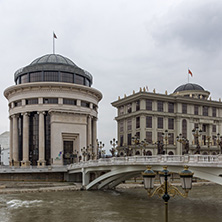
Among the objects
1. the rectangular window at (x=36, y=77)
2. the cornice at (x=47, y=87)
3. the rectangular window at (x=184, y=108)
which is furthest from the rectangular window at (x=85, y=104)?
the rectangular window at (x=184, y=108)

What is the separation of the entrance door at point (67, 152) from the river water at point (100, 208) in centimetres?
3125

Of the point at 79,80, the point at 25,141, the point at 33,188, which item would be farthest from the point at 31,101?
the point at 33,188

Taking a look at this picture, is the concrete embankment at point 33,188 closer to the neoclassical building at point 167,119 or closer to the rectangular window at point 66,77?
the neoclassical building at point 167,119

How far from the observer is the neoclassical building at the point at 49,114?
82.9 meters

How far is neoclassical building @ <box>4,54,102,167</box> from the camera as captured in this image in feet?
272

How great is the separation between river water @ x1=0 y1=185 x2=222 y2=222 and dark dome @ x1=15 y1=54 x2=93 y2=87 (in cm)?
3873

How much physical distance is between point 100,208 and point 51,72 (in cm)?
5070

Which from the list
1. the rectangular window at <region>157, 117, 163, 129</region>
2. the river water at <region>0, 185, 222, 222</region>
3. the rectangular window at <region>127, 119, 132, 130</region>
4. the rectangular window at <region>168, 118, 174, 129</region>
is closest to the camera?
the river water at <region>0, 185, 222, 222</region>

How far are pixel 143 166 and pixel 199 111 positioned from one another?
55.2m

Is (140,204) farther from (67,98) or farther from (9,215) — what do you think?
(67,98)

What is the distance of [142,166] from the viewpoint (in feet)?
152

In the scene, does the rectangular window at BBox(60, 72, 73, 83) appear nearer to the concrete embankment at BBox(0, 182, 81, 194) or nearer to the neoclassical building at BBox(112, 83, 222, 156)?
the neoclassical building at BBox(112, 83, 222, 156)

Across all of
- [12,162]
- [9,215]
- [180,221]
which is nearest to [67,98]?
[12,162]

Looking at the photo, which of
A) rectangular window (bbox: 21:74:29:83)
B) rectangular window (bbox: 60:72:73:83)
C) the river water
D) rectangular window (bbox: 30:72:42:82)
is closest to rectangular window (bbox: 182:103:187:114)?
rectangular window (bbox: 60:72:73:83)
